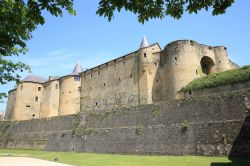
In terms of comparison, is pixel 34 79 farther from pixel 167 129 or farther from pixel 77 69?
pixel 167 129

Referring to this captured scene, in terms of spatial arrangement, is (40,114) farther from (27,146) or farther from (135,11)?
(135,11)

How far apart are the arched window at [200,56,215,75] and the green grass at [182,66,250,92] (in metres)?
5.81

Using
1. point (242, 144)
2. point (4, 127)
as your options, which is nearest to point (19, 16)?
point (242, 144)

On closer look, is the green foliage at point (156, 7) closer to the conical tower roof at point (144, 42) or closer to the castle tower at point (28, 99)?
the conical tower roof at point (144, 42)

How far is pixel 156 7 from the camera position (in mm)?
4945

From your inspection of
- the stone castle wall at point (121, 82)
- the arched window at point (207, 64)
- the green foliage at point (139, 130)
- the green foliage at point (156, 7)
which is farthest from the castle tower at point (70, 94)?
the green foliage at point (156, 7)

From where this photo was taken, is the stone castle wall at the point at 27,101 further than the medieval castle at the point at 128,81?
Yes

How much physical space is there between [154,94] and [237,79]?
1127 centimetres

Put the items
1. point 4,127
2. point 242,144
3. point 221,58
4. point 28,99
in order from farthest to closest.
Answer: point 28,99
point 4,127
point 221,58
point 242,144

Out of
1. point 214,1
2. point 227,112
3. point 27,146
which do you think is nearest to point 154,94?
point 227,112

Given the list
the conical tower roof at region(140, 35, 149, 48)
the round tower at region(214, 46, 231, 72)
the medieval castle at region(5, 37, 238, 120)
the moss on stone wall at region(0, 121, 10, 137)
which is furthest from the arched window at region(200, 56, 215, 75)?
the moss on stone wall at region(0, 121, 10, 137)

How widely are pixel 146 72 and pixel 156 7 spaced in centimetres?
2792

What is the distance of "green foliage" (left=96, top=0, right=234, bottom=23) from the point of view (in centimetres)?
454

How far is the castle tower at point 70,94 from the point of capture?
44969 millimetres
